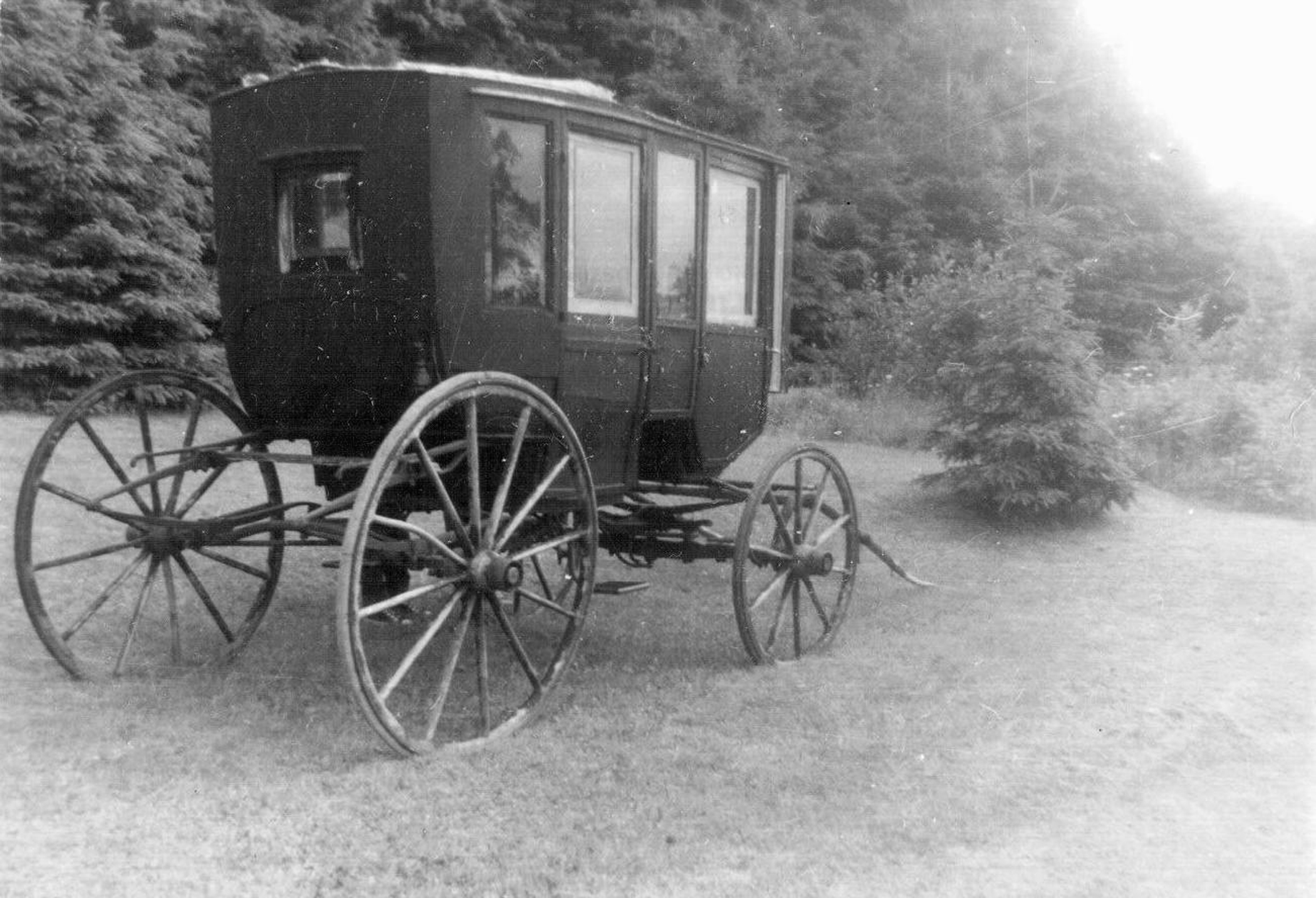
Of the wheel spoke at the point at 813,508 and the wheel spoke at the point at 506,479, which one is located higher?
the wheel spoke at the point at 506,479

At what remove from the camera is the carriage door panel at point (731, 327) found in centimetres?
608

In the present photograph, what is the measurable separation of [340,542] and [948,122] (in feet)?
72.4

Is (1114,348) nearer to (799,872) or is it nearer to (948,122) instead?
(948,122)

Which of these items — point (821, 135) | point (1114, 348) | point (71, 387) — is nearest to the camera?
point (71, 387)

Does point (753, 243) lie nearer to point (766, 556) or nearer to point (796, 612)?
point (766, 556)

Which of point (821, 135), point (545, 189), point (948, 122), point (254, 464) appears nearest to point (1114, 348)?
point (948, 122)

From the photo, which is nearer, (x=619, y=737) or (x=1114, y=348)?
(x=619, y=737)

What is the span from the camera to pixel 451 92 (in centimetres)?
455

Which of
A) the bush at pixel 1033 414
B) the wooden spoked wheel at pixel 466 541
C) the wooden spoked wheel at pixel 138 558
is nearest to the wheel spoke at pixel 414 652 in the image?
the wooden spoked wheel at pixel 466 541

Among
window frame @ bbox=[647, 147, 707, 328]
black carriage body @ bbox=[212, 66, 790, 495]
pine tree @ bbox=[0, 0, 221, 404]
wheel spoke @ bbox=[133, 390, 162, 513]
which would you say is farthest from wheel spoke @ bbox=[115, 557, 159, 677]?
pine tree @ bbox=[0, 0, 221, 404]

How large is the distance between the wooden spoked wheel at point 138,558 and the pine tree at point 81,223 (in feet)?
8.34

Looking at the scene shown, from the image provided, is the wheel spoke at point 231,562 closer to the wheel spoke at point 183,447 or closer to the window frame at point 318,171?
the wheel spoke at point 183,447

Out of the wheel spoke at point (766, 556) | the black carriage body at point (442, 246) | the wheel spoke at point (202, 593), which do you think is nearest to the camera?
the black carriage body at point (442, 246)

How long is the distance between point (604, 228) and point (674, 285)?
0.62m
